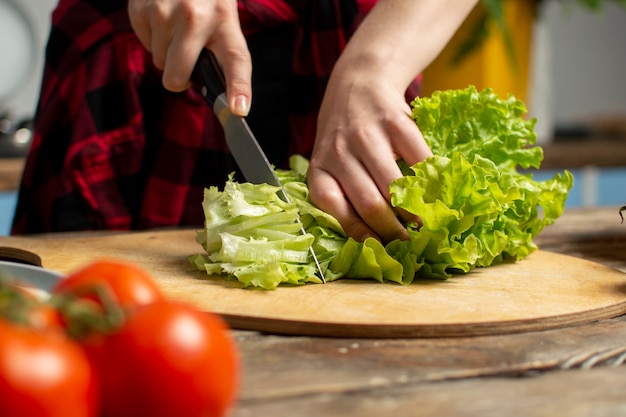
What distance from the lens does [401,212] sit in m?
1.33

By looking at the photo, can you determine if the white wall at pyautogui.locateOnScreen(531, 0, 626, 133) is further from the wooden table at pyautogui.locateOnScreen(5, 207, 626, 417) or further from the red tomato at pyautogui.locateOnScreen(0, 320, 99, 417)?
the red tomato at pyautogui.locateOnScreen(0, 320, 99, 417)

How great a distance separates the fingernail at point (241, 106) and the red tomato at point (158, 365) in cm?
83

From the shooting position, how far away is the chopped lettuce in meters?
1.23

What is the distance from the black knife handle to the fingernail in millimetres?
78

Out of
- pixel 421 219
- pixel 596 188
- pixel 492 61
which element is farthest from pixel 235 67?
pixel 596 188

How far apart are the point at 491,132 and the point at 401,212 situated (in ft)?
0.84

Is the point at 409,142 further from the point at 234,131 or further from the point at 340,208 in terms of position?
the point at 234,131

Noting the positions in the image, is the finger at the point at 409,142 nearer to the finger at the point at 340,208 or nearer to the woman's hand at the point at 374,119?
the woman's hand at the point at 374,119

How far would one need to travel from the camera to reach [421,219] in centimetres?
129

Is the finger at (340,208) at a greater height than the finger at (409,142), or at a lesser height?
lesser

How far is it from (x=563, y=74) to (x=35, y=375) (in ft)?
15.9

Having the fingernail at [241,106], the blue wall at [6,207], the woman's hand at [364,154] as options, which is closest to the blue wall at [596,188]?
the blue wall at [6,207]

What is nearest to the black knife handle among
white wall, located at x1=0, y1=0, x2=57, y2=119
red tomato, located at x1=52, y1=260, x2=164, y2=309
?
red tomato, located at x1=52, y1=260, x2=164, y2=309

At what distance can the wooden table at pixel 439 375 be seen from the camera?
73 cm
